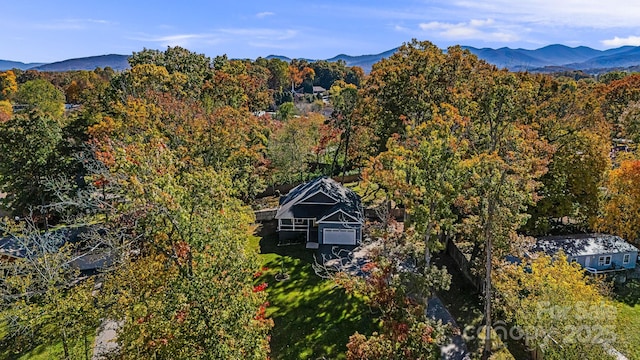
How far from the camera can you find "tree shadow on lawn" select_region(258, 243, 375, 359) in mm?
17531

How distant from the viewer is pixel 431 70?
23.7 m

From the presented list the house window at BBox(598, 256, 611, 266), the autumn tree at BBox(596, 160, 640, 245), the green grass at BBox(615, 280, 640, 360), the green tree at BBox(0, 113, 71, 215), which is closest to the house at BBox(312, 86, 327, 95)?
the green tree at BBox(0, 113, 71, 215)

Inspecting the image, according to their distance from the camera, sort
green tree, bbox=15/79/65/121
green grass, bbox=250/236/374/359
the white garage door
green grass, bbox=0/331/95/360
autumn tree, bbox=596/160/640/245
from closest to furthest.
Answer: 1. green grass, bbox=0/331/95/360
2. green grass, bbox=250/236/374/359
3. autumn tree, bbox=596/160/640/245
4. the white garage door
5. green tree, bbox=15/79/65/121

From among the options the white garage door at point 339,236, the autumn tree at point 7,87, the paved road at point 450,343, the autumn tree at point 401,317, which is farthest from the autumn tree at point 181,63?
the autumn tree at point 7,87

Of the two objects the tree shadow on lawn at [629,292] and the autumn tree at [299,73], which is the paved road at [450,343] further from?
the autumn tree at [299,73]

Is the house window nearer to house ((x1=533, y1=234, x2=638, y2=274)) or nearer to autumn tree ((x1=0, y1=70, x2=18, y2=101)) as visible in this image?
house ((x1=533, y1=234, x2=638, y2=274))

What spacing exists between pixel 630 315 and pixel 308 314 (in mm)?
15977

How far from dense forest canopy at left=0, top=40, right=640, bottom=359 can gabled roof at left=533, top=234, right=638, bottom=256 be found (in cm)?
79

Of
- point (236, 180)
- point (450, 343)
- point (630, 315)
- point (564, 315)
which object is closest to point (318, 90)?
point (236, 180)

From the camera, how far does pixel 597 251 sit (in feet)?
76.3

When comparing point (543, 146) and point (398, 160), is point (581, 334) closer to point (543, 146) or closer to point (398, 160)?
point (398, 160)

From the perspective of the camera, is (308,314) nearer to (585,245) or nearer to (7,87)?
(585,245)

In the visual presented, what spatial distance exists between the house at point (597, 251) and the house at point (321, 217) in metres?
11.1

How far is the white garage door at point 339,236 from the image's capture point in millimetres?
26281
